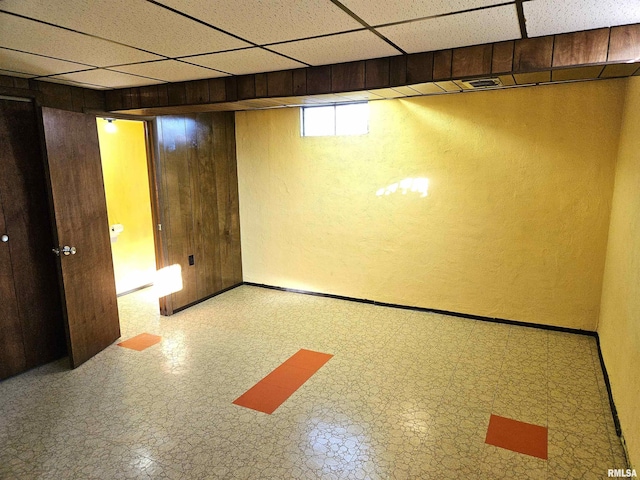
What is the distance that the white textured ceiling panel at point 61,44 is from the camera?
1979mm

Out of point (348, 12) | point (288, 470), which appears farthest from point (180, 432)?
point (348, 12)

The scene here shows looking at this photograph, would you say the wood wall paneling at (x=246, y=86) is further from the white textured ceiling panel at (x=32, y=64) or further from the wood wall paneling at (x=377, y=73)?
the white textured ceiling panel at (x=32, y=64)

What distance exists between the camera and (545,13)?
188cm

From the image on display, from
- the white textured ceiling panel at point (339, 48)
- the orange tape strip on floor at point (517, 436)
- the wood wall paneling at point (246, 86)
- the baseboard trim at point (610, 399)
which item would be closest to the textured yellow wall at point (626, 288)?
the baseboard trim at point (610, 399)

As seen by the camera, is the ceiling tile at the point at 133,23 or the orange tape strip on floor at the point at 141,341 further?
the orange tape strip on floor at the point at 141,341

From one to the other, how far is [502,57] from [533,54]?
0.16 metres

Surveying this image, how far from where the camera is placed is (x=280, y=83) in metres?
3.07

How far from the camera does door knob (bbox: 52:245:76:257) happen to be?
10.3ft

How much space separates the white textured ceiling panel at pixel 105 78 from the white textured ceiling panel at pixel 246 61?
0.79 meters

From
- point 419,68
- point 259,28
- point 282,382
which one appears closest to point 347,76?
point 419,68

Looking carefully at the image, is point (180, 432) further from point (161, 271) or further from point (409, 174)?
point (409, 174)

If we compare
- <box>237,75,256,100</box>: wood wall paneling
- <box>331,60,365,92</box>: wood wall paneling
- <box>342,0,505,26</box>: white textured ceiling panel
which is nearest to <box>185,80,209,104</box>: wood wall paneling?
<box>237,75,256,100</box>: wood wall paneling

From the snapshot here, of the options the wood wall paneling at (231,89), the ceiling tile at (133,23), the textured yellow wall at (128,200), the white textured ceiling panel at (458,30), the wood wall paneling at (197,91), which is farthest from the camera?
the textured yellow wall at (128,200)

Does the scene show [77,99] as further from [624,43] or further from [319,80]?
[624,43]
